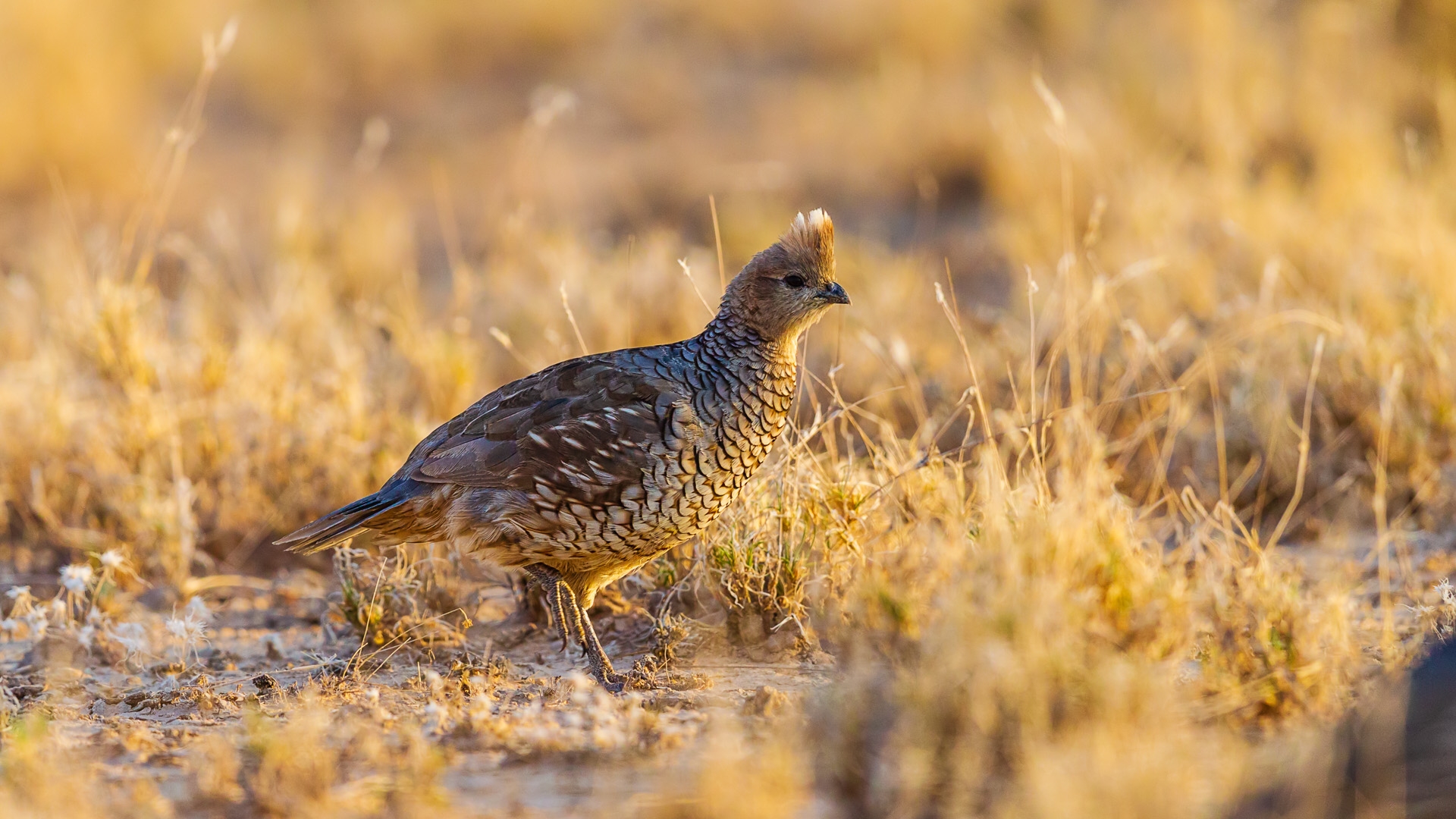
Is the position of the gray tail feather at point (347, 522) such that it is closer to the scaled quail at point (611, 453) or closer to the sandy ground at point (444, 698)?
→ the scaled quail at point (611, 453)

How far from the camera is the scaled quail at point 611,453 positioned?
3807 millimetres

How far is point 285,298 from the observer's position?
6.61 meters

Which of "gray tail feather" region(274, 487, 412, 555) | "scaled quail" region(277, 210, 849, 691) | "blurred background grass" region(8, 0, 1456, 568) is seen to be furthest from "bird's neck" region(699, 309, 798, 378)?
"gray tail feather" region(274, 487, 412, 555)

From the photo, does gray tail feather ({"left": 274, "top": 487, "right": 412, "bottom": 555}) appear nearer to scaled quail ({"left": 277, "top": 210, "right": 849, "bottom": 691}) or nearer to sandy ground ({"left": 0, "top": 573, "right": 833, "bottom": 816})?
scaled quail ({"left": 277, "top": 210, "right": 849, "bottom": 691})

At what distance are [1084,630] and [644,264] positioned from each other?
16.1ft

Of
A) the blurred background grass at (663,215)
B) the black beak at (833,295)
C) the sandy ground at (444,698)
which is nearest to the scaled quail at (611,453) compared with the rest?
the black beak at (833,295)

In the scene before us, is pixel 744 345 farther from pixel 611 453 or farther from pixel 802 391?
pixel 802 391

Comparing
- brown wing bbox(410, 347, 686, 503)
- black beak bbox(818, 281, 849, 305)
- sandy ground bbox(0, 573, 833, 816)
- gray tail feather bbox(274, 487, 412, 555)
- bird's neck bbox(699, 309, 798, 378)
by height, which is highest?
black beak bbox(818, 281, 849, 305)

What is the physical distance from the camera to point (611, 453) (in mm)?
3826

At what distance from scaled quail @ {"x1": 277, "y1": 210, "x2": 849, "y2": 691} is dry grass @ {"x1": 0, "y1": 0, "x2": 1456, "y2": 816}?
0.22 m

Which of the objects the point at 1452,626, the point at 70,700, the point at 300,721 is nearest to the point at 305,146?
the point at 70,700

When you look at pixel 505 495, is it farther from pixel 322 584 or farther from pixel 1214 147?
pixel 1214 147

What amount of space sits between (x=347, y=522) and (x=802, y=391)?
2298mm

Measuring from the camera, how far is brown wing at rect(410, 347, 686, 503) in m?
3.83
